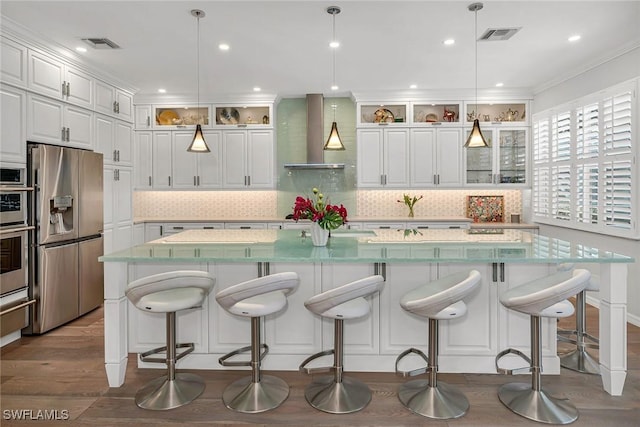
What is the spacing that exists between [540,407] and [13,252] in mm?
4105

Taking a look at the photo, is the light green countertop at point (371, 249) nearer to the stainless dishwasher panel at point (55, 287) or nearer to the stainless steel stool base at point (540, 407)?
the stainless steel stool base at point (540, 407)

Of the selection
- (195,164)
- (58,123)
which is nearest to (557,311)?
(58,123)

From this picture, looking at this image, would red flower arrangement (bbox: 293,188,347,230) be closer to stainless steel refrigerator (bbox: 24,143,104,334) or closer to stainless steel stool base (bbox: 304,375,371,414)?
stainless steel stool base (bbox: 304,375,371,414)

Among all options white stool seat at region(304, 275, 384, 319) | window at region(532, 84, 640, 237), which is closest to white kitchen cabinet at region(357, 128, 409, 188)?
window at region(532, 84, 640, 237)

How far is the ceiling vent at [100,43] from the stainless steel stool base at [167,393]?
3115 millimetres

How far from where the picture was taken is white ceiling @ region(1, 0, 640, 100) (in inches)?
127

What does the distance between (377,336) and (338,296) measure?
2.83 feet

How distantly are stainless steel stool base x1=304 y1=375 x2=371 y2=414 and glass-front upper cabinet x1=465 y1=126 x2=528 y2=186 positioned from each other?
4157 mm

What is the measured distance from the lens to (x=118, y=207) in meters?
5.25

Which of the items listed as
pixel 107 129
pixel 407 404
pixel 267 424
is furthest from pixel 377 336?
pixel 107 129

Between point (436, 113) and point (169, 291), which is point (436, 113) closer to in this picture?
point (436, 113)

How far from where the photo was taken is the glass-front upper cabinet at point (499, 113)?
589cm

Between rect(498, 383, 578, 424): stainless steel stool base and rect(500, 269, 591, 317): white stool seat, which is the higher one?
rect(500, 269, 591, 317): white stool seat

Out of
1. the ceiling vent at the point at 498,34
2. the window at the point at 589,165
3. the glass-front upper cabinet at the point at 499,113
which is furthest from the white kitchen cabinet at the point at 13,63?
the window at the point at 589,165
